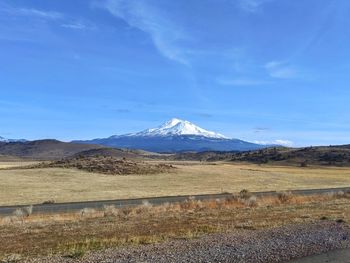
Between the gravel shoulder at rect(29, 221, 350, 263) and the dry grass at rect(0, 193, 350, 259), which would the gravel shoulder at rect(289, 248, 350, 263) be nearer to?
the gravel shoulder at rect(29, 221, 350, 263)

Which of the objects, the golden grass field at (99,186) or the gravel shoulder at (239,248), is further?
the golden grass field at (99,186)

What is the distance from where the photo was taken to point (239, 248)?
1394 centimetres

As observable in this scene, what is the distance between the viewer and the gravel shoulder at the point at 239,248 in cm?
1257

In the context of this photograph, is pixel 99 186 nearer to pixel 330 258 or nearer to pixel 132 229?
pixel 132 229

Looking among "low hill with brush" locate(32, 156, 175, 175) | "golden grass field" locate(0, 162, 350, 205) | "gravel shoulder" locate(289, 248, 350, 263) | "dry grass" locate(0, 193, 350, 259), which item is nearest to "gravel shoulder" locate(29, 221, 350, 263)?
"gravel shoulder" locate(289, 248, 350, 263)

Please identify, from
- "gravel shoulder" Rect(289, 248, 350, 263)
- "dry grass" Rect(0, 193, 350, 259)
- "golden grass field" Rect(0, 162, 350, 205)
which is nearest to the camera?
"gravel shoulder" Rect(289, 248, 350, 263)

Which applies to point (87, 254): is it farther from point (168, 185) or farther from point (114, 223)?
point (168, 185)

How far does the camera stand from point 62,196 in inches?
1886

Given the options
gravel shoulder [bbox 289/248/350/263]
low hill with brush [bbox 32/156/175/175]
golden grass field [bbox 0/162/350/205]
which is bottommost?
gravel shoulder [bbox 289/248/350/263]

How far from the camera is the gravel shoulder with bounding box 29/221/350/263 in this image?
41.2 feet

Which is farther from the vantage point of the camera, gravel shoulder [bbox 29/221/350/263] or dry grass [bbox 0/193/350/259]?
dry grass [bbox 0/193/350/259]

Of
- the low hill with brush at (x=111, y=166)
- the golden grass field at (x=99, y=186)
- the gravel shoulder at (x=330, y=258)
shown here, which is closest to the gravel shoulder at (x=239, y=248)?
the gravel shoulder at (x=330, y=258)

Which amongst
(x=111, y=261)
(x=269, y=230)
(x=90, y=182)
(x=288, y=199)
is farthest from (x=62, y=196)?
(x=111, y=261)

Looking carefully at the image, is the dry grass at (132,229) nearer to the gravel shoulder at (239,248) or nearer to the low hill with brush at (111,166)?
the gravel shoulder at (239,248)
